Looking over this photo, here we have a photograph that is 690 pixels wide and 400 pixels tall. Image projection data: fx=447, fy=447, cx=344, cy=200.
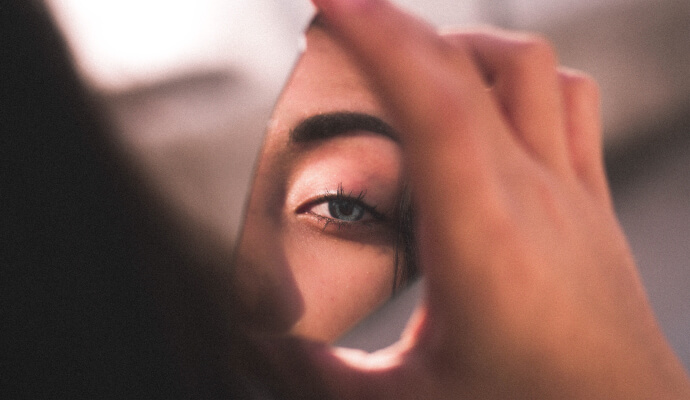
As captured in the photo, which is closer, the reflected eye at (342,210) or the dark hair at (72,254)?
the dark hair at (72,254)

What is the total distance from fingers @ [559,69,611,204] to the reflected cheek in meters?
0.14

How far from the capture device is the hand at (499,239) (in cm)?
23

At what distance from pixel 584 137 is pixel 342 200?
172mm

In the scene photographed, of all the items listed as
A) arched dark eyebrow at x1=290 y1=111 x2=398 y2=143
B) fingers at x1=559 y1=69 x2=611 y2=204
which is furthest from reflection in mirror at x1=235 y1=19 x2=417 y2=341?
fingers at x1=559 y1=69 x2=611 y2=204

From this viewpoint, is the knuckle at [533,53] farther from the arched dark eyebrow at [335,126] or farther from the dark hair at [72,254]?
the dark hair at [72,254]

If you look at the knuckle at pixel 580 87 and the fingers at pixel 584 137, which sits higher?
the knuckle at pixel 580 87

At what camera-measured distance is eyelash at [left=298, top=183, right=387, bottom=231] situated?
0.99 feet

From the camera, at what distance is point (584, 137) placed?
31 cm

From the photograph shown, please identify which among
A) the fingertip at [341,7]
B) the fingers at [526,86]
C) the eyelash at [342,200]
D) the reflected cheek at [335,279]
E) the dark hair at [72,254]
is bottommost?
the dark hair at [72,254]

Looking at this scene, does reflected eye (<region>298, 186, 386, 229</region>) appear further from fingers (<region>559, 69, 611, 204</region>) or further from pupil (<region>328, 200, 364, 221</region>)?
fingers (<region>559, 69, 611, 204</region>)

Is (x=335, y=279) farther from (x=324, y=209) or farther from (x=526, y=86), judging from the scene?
(x=526, y=86)

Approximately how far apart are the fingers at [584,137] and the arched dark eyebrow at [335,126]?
14 centimetres

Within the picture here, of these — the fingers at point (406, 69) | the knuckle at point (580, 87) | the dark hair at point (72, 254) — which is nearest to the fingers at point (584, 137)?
the knuckle at point (580, 87)

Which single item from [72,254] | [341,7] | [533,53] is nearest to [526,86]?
[533,53]
